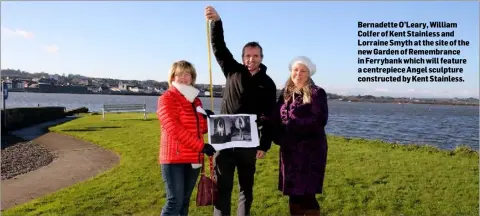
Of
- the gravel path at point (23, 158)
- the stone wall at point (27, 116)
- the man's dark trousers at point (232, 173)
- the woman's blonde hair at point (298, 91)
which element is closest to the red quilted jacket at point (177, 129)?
the man's dark trousers at point (232, 173)

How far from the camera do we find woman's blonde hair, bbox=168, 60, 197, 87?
4.62 metres

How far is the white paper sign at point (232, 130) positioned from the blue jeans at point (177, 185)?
0.44 m

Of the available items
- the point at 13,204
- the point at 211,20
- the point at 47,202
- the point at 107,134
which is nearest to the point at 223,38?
the point at 211,20

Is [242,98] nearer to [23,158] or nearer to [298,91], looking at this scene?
[298,91]

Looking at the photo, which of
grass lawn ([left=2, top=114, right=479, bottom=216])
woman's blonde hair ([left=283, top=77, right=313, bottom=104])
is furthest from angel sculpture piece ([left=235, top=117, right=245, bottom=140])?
grass lawn ([left=2, top=114, right=479, bottom=216])

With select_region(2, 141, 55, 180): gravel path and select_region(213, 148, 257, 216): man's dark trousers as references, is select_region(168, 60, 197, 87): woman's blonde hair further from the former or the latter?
select_region(2, 141, 55, 180): gravel path

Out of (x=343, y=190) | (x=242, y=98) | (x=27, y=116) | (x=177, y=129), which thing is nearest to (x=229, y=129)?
(x=242, y=98)

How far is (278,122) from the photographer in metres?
4.88

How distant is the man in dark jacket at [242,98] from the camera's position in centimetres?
480

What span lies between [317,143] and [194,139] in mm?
1411

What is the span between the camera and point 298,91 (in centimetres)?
473

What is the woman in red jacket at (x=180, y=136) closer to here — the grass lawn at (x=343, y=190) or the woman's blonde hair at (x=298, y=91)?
the woman's blonde hair at (x=298, y=91)

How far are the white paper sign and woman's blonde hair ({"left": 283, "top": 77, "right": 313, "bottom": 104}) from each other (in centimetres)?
46

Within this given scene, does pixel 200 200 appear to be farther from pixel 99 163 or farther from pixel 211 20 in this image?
pixel 99 163
